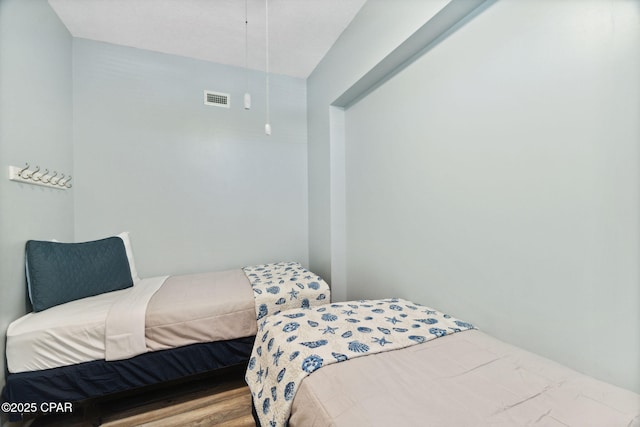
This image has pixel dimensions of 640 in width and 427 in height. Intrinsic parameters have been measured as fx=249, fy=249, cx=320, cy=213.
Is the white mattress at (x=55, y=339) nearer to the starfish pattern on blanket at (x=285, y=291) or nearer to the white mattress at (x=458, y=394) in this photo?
the starfish pattern on blanket at (x=285, y=291)

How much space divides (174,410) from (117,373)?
42 centimetres

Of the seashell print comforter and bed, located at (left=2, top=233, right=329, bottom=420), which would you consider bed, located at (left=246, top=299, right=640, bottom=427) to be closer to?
the seashell print comforter

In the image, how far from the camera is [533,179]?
1.09m

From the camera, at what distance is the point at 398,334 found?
1199mm

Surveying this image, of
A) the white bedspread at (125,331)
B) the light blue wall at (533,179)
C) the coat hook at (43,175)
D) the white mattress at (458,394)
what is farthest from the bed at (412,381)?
the coat hook at (43,175)

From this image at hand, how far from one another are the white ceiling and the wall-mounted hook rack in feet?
4.23

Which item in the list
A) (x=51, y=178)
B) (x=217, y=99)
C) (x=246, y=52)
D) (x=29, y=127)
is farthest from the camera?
(x=217, y=99)

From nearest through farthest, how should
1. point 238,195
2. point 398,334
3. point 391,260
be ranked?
point 398,334
point 391,260
point 238,195

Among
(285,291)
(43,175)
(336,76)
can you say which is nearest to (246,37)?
(336,76)

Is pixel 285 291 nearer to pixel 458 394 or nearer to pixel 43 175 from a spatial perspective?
pixel 458 394

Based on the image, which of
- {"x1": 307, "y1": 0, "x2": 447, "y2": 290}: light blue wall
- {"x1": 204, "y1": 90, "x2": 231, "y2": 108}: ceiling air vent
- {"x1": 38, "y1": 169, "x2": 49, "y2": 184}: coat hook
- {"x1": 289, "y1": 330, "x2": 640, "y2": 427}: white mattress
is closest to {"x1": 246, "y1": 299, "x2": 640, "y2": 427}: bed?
{"x1": 289, "y1": 330, "x2": 640, "y2": 427}: white mattress

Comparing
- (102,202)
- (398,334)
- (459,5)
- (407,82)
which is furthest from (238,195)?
(459,5)

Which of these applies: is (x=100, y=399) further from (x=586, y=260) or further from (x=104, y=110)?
(x=586, y=260)

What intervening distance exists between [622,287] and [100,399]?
283 cm
